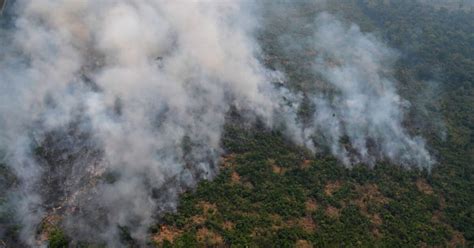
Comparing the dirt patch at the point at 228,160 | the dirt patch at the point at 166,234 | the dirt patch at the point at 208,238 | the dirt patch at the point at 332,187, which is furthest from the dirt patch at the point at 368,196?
the dirt patch at the point at 166,234

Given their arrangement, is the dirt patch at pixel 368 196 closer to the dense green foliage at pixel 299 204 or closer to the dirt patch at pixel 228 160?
the dense green foliage at pixel 299 204

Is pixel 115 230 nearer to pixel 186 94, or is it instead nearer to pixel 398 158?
pixel 186 94

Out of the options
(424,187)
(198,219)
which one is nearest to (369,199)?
(424,187)

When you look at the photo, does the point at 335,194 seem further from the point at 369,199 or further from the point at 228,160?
the point at 228,160

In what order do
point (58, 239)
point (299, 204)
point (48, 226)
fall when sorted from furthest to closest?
point (299, 204) < point (48, 226) < point (58, 239)

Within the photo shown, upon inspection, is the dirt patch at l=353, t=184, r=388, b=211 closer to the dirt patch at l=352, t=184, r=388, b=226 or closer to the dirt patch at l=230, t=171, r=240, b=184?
the dirt patch at l=352, t=184, r=388, b=226

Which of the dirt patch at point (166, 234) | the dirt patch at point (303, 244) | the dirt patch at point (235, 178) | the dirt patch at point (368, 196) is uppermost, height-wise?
the dirt patch at point (368, 196)

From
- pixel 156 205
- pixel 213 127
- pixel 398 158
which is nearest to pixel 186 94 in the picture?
pixel 213 127
